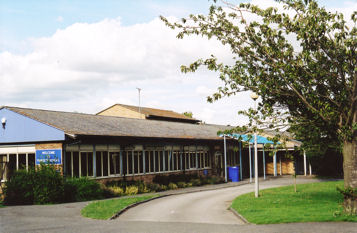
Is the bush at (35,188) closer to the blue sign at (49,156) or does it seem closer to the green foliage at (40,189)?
the green foliage at (40,189)

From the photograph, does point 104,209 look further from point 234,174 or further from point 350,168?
point 234,174

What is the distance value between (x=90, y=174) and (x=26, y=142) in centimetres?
395

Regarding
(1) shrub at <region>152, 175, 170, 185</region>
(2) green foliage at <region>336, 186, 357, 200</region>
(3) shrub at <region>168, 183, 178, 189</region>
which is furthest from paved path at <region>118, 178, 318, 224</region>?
(1) shrub at <region>152, 175, 170, 185</region>

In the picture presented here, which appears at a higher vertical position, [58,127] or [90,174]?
[58,127]

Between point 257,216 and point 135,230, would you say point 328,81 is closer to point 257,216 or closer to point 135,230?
point 257,216

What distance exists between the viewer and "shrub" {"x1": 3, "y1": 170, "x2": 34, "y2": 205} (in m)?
19.9

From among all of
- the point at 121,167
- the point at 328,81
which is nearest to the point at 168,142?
the point at 121,167

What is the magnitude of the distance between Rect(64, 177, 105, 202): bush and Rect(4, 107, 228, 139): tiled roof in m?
2.67

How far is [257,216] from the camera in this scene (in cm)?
1350

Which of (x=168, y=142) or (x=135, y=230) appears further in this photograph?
(x=168, y=142)

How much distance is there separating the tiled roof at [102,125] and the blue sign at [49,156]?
131 cm

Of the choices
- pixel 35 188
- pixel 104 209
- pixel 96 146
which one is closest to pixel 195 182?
pixel 96 146

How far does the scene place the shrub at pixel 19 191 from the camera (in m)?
19.9

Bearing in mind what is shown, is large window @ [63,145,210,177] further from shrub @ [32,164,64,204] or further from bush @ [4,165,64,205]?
shrub @ [32,164,64,204]
